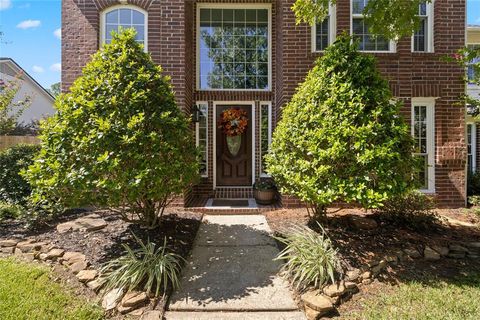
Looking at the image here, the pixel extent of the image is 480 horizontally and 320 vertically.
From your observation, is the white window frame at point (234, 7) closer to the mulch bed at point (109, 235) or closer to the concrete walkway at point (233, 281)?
the mulch bed at point (109, 235)

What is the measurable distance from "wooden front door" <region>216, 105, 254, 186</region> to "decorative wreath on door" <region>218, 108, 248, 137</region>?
0.80ft

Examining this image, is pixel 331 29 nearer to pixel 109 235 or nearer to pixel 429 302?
pixel 429 302

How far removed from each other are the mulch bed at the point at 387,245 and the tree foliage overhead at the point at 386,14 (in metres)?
3.20

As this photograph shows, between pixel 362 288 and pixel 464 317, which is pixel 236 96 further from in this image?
pixel 464 317

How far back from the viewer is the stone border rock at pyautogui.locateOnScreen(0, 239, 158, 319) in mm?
2748

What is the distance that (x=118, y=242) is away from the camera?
12.8 feet

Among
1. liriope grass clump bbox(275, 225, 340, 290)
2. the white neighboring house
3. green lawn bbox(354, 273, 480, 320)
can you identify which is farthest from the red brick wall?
the white neighboring house

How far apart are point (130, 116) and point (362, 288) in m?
3.52

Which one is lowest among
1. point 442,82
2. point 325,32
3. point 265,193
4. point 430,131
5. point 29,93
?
point 265,193

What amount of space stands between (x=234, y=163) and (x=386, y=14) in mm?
4512

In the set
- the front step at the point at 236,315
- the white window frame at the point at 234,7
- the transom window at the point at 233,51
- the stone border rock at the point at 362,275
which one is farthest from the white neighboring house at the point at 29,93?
the stone border rock at the point at 362,275

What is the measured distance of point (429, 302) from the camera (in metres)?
2.80

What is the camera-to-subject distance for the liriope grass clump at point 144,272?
9.75 feet

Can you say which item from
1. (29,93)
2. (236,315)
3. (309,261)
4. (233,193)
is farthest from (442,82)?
(29,93)
